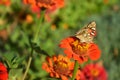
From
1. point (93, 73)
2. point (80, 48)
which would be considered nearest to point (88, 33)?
point (80, 48)

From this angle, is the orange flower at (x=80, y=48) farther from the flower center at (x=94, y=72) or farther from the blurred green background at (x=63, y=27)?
the blurred green background at (x=63, y=27)

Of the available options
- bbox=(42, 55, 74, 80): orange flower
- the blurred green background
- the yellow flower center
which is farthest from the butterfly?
the blurred green background

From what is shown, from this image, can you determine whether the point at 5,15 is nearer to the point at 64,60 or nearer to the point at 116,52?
the point at 116,52

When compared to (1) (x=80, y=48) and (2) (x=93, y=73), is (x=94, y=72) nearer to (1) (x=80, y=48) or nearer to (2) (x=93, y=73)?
(2) (x=93, y=73)

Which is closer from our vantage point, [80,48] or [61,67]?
[80,48]

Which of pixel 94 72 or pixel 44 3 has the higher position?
pixel 44 3

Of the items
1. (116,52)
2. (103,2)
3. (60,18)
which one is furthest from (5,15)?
(103,2)
